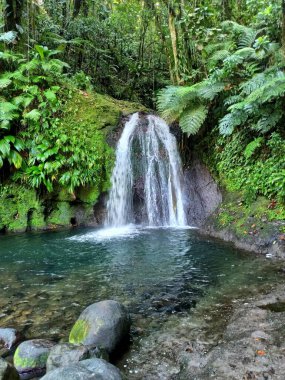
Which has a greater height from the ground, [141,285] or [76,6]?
[76,6]

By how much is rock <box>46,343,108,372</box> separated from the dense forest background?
15.6ft

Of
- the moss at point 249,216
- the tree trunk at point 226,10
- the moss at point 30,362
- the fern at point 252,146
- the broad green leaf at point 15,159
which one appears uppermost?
the tree trunk at point 226,10

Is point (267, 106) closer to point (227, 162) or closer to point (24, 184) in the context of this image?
point (227, 162)

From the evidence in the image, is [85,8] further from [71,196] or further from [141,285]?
→ [141,285]

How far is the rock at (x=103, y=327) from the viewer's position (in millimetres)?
3111

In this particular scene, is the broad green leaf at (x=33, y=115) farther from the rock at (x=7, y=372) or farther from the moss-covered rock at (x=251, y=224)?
the rock at (x=7, y=372)

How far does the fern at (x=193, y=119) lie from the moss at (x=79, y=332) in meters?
6.17

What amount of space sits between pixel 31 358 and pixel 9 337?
535 millimetres

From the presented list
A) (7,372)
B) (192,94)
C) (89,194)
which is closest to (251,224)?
(192,94)

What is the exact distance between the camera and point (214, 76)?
8.20 metres

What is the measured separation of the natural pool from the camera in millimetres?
3375

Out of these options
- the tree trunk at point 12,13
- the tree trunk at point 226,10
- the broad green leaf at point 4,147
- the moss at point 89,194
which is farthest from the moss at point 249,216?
the tree trunk at point 12,13

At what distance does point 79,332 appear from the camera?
3.23 metres

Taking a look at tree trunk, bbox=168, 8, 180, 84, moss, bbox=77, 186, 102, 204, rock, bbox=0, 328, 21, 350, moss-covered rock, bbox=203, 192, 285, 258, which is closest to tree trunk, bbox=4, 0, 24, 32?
tree trunk, bbox=168, 8, 180, 84
